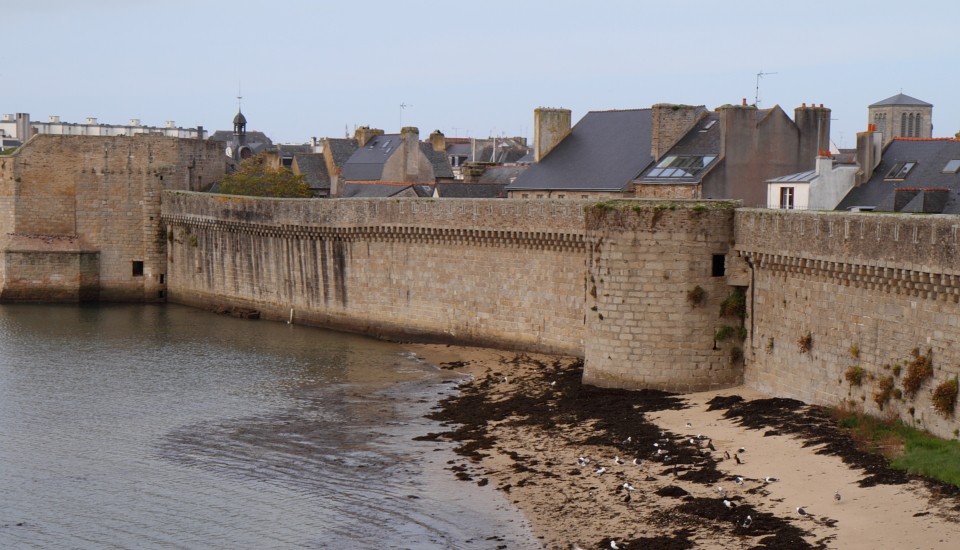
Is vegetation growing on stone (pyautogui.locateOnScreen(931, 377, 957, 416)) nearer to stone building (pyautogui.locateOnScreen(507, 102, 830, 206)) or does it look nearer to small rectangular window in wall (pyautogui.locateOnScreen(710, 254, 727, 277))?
small rectangular window in wall (pyautogui.locateOnScreen(710, 254, 727, 277))

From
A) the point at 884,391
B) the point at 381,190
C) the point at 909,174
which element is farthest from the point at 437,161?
the point at 884,391

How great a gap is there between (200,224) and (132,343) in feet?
28.0

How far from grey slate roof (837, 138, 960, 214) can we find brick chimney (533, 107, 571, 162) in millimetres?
11272

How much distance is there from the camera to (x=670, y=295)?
23.3 metres

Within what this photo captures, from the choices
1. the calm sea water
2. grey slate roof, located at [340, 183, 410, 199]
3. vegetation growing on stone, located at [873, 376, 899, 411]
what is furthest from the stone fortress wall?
grey slate roof, located at [340, 183, 410, 199]

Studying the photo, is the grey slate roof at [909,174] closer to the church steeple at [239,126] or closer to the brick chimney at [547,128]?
the brick chimney at [547,128]

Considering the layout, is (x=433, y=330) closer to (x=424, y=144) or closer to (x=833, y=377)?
(x=833, y=377)

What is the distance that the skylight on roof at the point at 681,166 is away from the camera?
35.4 m

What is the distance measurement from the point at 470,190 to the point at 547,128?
6.50m

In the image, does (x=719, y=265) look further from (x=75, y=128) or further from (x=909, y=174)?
(x=75, y=128)

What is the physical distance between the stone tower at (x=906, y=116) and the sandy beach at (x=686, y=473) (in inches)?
1133

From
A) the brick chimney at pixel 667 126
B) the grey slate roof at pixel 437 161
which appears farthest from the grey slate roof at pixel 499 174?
the brick chimney at pixel 667 126

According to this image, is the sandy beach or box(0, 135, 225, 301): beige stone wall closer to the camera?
the sandy beach

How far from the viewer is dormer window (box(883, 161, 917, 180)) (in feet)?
100
